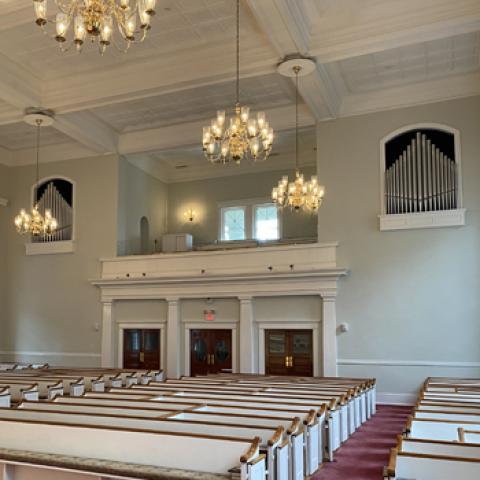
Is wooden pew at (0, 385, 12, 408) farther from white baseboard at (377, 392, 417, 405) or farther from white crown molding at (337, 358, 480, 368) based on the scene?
white baseboard at (377, 392, 417, 405)

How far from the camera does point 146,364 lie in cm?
1315

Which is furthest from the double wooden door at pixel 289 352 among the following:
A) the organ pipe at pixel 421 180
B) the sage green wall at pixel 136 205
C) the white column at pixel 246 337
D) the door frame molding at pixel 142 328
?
the sage green wall at pixel 136 205

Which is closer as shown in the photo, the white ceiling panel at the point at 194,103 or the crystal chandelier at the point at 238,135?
the crystal chandelier at the point at 238,135

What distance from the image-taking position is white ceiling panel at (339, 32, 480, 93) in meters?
9.70

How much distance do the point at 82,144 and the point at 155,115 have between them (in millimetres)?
2326

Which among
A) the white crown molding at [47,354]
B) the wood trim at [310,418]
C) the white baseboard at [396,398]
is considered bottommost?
the white baseboard at [396,398]

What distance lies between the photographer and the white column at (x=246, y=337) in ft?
39.2

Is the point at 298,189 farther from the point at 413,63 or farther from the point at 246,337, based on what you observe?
the point at 246,337

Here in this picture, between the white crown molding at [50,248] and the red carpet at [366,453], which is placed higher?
the white crown molding at [50,248]

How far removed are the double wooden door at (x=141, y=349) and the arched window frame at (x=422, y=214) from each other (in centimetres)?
613

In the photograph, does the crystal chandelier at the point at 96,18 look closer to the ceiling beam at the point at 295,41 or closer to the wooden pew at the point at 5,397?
the ceiling beam at the point at 295,41

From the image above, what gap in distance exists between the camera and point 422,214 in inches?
424

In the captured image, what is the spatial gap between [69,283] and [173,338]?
11.3 feet

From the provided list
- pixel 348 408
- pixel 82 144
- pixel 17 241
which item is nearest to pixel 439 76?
pixel 348 408
